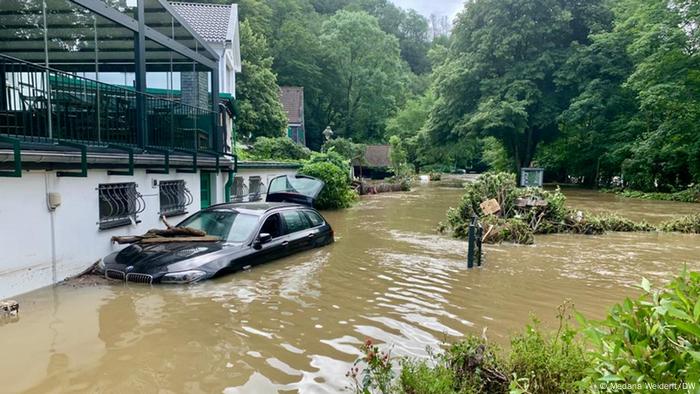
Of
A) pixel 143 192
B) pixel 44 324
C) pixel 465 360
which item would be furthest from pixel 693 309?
pixel 143 192

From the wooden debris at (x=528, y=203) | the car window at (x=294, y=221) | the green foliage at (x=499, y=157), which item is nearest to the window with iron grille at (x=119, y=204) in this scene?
the car window at (x=294, y=221)

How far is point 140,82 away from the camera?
31.1 ft

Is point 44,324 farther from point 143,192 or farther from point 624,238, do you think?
point 624,238

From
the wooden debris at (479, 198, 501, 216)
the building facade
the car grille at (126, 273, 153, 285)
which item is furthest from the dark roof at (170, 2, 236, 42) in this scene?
the car grille at (126, 273, 153, 285)

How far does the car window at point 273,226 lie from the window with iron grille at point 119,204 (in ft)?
8.89

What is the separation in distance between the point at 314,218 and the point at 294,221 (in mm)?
1085

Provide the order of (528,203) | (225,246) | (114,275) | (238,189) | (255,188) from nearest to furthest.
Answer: (114,275)
(225,246)
(528,203)
(238,189)
(255,188)

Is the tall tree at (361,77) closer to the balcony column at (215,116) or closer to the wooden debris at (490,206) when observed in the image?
the balcony column at (215,116)

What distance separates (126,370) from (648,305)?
4.39 meters

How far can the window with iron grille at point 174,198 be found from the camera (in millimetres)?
10641

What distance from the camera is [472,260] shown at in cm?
923

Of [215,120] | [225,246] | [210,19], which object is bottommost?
[225,246]

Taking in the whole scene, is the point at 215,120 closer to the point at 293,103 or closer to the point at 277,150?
the point at 277,150

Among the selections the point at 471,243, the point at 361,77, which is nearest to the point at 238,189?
the point at 471,243
